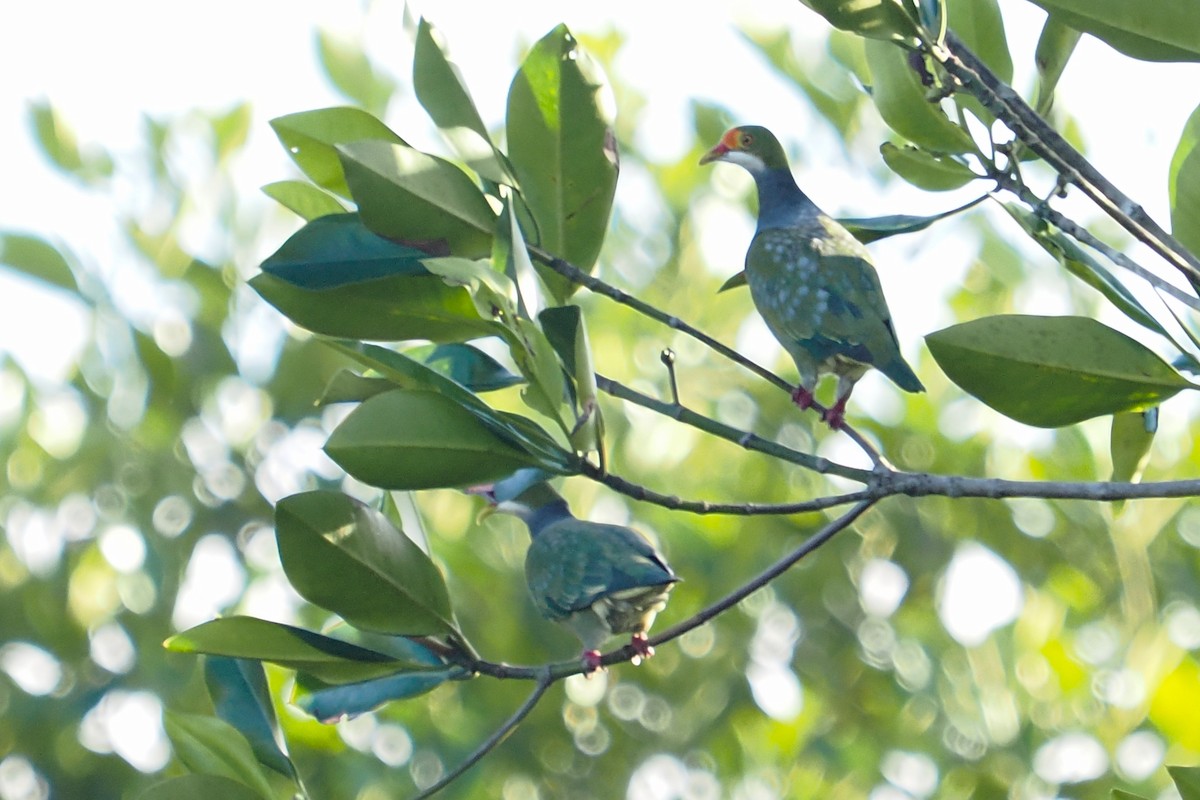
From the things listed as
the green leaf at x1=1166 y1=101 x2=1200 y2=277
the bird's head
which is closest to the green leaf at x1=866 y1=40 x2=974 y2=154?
the green leaf at x1=1166 y1=101 x2=1200 y2=277

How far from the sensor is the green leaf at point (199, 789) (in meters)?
1.59

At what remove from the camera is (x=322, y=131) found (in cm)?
184

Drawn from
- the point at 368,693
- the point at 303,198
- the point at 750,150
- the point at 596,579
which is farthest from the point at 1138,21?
the point at 750,150

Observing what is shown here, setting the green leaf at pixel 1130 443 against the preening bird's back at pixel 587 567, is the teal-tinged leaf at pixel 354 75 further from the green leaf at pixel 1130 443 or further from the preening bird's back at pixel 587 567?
the green leaf at pixel 1130 443

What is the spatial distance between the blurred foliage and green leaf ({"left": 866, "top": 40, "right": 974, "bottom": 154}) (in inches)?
96.1

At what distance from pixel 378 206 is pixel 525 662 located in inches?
122

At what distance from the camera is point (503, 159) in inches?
71.5

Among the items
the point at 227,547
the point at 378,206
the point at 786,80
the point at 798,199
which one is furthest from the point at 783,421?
the point at 378,206

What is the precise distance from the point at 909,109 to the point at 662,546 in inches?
118

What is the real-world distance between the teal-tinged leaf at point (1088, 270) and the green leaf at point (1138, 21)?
0.96 ft

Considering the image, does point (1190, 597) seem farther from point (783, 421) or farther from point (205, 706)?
point (205, 706)

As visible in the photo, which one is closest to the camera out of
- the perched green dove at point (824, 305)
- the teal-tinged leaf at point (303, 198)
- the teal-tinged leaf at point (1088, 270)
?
the teal-tinged leaf at point (1088, 270)

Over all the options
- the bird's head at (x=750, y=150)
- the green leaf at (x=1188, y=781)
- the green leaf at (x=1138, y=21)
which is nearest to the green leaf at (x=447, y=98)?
the green leaf at (x=1138, y=21)

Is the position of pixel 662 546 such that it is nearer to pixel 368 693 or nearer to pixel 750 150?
pixel 750 150
